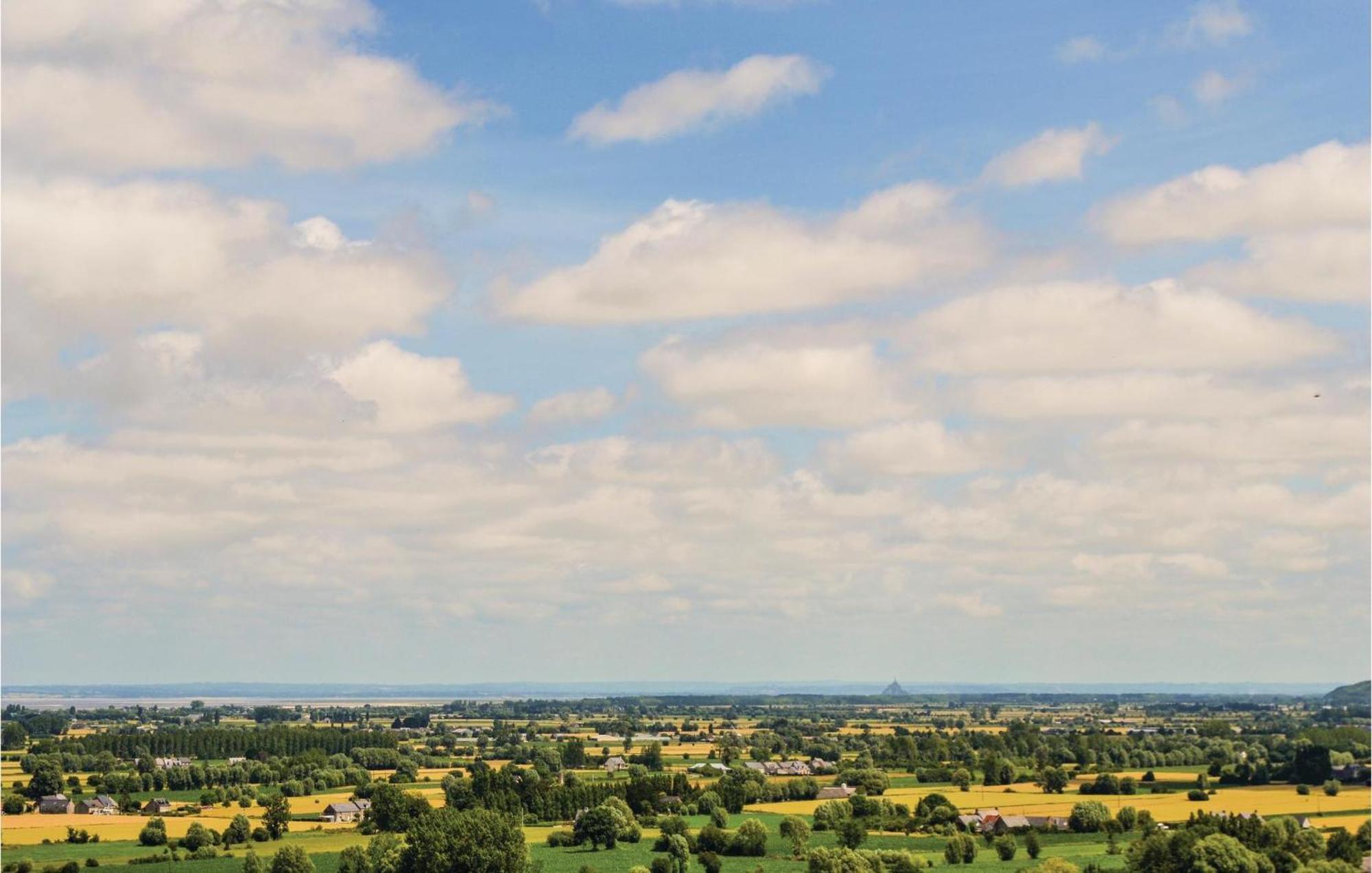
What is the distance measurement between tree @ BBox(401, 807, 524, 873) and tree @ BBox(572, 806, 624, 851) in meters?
15.9

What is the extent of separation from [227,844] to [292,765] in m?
66.1

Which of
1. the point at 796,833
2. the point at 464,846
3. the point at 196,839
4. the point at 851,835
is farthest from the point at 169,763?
the point at 464,846

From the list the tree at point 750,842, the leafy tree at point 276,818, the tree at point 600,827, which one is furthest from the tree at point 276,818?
the tree at point 750,842

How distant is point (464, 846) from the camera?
9419 cm

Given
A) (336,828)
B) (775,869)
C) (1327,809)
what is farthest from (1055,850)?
(336,828)

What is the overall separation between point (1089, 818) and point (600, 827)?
130 ft

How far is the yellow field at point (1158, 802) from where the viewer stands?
126 meters

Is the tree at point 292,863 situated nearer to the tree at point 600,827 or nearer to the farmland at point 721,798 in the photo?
the farmland at point 721,798

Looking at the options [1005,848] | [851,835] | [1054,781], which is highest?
[1054,781]

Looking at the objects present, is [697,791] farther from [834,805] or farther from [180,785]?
[180,785]

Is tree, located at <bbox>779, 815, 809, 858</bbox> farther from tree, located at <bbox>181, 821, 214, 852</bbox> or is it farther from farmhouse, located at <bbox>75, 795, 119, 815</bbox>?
farmhouse, located at <bbox>75, 795, 119, 815</bbox>

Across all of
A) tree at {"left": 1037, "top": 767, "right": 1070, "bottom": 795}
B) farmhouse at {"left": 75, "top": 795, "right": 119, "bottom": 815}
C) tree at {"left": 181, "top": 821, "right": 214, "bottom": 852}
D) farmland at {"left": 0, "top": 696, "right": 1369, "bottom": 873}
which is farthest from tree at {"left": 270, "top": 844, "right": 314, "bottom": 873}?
tree at {"left": 1037, "top": 767, "right": 1070, "bottom": 795}

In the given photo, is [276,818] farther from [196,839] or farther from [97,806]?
[97,806]

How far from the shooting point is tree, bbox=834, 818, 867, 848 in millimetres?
111750
